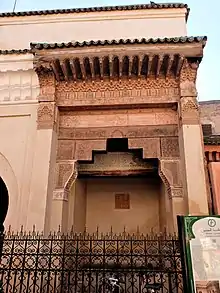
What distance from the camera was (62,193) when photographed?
19.0 feet

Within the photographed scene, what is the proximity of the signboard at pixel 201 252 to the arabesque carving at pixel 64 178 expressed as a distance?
99.3 inches

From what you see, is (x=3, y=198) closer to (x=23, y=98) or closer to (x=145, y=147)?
(x=23, y=98)

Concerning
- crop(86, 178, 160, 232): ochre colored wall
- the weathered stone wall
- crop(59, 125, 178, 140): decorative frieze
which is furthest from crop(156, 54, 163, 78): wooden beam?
the weathered stone wall

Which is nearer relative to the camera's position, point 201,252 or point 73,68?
point 201,252

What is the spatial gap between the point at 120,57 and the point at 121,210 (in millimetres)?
3501

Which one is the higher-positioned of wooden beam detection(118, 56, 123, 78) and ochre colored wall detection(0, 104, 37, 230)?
wooden beam detection(118, 56, 123, 78)

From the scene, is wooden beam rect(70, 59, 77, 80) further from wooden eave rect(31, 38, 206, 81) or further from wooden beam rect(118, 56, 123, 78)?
wooden beam rect(118, 56, 123, 78)

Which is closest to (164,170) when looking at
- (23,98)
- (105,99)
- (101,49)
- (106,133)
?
(106,133)

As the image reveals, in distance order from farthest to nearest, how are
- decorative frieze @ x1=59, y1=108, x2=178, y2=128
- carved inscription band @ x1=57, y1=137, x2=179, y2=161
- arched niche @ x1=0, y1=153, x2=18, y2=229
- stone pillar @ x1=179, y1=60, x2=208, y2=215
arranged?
decorative frieze @ x1=59, y1=108, x2=178, y2=128 < carved inscription band @ x1=57, y1=137, x2=179, y2=161 < arched niche @ x1=0, y1=153, x2=18, y2=229 < stone pillar @ x1=179, y1=60, x2=208, y2=215

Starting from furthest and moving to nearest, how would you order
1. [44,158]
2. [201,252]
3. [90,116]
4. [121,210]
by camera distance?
[121,210], [90,116], [44,158], [201,252]

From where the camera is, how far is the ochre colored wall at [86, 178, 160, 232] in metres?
7.53

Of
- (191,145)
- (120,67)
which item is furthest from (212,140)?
(120,67)

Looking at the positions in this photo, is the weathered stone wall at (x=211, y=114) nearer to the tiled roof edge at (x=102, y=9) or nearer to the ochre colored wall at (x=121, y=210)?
the tiled roof edge at (x=102, y=9)

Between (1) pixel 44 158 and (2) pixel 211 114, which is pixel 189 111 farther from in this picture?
(2) pixel 211 114
